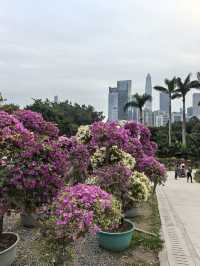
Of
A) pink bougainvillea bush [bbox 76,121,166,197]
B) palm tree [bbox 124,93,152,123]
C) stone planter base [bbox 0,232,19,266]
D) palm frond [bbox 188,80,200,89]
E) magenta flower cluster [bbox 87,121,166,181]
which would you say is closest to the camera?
stone planter base [bbox 0,232,19,266]

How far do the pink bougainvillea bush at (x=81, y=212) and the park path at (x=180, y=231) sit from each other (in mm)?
1667

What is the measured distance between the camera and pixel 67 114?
2128 inches

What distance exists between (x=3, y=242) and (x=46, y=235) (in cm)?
114

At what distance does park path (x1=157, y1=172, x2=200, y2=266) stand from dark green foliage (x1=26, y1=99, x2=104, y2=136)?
30.8m

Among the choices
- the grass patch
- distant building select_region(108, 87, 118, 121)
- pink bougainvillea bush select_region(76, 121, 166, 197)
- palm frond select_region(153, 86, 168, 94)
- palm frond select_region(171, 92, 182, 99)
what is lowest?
the grass patch

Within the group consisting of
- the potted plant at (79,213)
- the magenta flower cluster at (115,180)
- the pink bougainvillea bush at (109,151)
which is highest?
the pink bougainvillea bush at (109,151)

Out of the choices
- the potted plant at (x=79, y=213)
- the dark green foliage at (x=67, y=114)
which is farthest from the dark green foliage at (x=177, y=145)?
the potted plant at (x=79, y=213)

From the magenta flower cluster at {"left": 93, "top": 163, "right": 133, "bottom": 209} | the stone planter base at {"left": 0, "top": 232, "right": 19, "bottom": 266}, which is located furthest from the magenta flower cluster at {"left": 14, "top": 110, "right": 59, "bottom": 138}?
the stone planter base at {"left": 0, "top": 232, "right": 19, "bottom": 266}

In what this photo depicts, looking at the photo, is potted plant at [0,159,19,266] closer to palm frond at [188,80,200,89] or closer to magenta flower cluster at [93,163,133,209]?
magenta flower cluster at [93,163,133,209]

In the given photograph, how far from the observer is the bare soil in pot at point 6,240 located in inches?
213

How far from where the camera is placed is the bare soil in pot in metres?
5.42

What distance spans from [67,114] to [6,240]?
48.6 m

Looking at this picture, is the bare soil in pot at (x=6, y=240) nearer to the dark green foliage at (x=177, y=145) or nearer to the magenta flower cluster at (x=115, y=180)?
the magenta flower cluster at (x=115, y=180)

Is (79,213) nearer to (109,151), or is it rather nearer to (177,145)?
(109,151)
